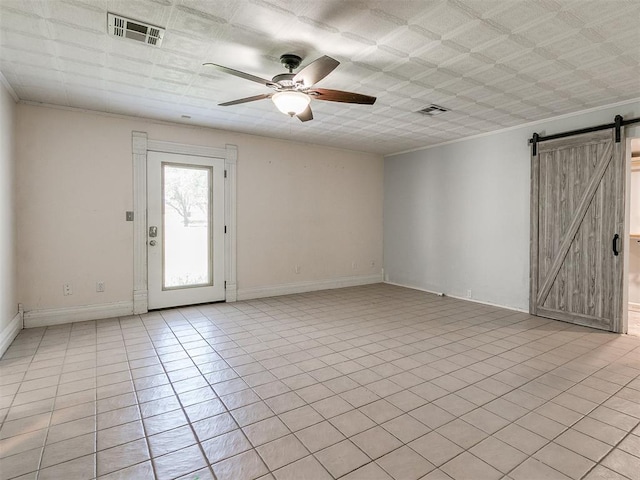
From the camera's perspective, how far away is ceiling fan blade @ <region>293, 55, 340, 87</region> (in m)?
2.38

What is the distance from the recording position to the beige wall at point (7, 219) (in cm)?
339

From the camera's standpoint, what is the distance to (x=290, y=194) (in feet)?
20.0

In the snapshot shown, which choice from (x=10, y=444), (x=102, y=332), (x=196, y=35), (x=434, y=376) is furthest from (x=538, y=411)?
(x=102, y=332)

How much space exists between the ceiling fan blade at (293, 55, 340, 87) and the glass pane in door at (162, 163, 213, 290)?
295 cm

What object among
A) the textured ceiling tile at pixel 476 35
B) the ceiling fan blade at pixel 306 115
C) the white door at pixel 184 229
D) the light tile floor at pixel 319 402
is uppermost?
the textured ceiling tile at pixel 476 35

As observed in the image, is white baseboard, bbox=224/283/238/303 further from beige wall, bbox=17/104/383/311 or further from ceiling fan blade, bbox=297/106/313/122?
ceiling fan blade, bbox=297/106/313/122

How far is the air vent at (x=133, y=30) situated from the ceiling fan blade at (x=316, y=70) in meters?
1.03

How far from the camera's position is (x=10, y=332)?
11.8ft

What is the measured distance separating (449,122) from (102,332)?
5048mm

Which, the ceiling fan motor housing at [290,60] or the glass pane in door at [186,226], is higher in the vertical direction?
the ceiling fan motor housing at [290,60]

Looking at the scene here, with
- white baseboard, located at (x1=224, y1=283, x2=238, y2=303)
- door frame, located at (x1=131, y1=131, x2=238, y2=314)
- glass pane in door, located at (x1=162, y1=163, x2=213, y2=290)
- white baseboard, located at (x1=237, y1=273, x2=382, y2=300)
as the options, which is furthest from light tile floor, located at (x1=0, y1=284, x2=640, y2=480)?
white baseboard, located at (x1=237, y1=273, x2=382, y2=300)

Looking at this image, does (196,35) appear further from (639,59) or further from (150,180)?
(639,59)

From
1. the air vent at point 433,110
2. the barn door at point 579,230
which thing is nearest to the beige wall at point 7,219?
the air vent at point 433,110

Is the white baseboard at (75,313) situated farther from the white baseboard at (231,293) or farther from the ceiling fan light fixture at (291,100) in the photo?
the ceiling fan light fixture at (291,100)
